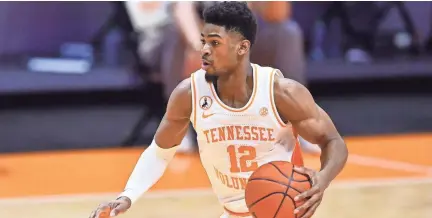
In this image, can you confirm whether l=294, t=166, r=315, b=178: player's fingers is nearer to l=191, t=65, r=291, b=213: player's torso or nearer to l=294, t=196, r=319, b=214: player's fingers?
l=294, t=196, r=319, b=214: player's fingers

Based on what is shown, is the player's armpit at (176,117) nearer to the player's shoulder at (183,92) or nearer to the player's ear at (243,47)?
the player's shoulder at (183,92)

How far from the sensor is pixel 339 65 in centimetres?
874

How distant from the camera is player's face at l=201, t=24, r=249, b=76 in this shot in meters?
2.95

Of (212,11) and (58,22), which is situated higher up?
(212,11)

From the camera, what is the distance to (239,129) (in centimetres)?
313

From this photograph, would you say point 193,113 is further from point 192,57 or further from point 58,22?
point 58,22

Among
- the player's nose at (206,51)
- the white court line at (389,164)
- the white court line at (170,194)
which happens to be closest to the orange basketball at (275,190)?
the player's nose at (206,51)

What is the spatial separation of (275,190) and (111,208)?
2.30 feet

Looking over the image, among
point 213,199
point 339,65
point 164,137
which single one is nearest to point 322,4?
point 339,65

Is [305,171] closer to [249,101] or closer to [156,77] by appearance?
[249,101]

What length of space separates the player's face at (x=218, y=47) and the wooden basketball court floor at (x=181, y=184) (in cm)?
246

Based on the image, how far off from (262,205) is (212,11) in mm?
764

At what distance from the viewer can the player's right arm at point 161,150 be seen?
125 inches

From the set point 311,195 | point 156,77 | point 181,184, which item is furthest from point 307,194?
point 156,77
